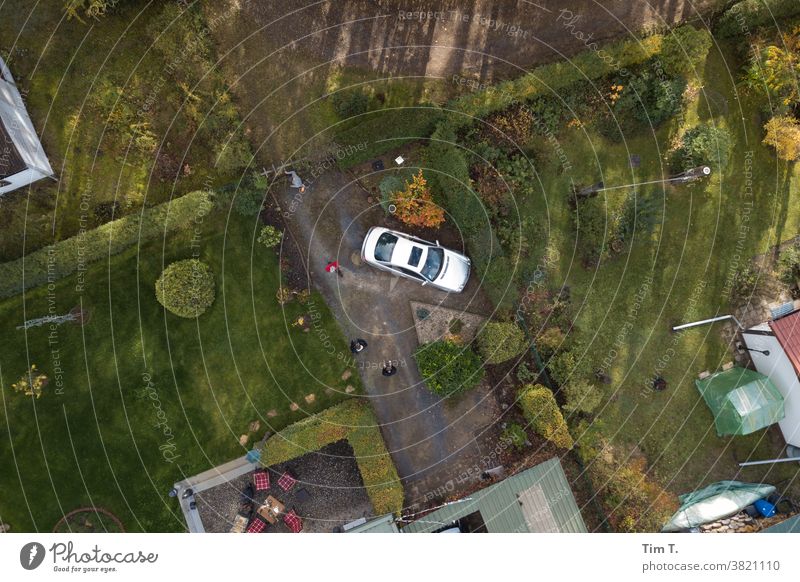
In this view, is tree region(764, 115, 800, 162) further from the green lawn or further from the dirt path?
the green lawn

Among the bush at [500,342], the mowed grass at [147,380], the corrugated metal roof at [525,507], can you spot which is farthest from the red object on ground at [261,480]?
the bush at [500,342]

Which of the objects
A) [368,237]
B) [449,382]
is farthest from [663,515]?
[368,237]

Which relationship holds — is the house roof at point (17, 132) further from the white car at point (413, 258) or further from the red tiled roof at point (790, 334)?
the red tiled roof at point (790, 334)

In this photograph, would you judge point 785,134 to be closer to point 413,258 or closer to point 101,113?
point 413,258

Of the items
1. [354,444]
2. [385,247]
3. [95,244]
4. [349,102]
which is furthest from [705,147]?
[95,244]

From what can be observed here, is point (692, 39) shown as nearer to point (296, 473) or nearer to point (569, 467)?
point (569, 467)

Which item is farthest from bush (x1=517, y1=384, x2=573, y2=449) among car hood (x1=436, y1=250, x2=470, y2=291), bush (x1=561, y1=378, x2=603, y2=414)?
car hood (x1=436, y1=250, x2=470, y2=291)
